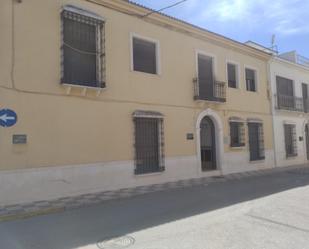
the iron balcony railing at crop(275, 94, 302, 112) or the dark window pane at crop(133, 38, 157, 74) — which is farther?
the iron balcony railing at crop(275, 94, 302, 112)

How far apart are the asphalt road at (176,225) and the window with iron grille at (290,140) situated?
1019cm

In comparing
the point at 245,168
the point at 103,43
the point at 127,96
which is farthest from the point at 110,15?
the point at 245,168

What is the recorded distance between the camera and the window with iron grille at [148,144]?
11.5 metres

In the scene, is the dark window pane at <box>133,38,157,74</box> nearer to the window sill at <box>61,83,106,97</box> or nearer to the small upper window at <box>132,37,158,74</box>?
the small upper window at <box>132,37,158,74</box>

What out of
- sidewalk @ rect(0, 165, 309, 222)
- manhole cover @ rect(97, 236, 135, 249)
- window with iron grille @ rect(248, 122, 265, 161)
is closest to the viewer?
manhole cover @ rect(97, 236, 135, 249)

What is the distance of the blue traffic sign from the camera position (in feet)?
27.6

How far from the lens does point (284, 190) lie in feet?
33.2

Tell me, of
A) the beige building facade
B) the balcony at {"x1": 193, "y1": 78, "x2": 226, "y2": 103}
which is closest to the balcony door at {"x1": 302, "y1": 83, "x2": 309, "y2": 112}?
the beige building facade

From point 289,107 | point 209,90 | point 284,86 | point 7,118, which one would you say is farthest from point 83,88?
point 284,86

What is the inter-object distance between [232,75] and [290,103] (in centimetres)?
548

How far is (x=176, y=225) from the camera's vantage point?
20.5 feet

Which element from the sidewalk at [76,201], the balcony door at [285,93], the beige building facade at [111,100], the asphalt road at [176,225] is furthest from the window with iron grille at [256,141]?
the asphalt road at [176,225]

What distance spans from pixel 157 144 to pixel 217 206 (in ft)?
15.0

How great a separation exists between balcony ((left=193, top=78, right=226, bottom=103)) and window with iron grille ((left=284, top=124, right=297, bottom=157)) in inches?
253
